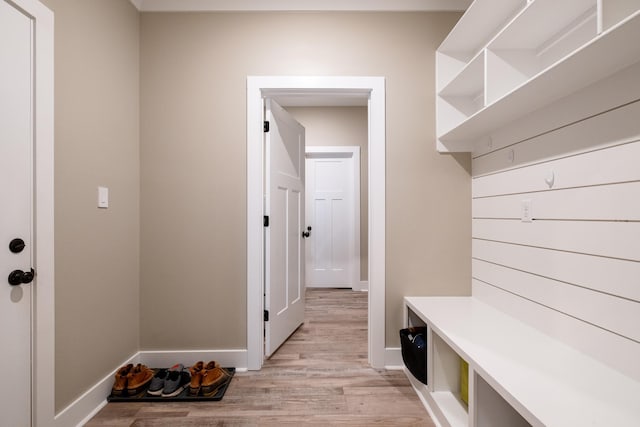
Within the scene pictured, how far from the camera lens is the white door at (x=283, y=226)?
2299 mm

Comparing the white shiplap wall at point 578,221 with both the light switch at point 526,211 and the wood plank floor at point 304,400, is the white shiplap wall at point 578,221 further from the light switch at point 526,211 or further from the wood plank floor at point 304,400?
the wood plank floor at point 304,400

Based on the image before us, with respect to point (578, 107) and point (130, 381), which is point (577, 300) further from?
point (130, 381)

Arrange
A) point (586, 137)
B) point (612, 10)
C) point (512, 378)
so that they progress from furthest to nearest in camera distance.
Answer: point (586, 137) < point (512, 378) < point (612, 10)

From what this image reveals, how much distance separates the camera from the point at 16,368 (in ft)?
4.27

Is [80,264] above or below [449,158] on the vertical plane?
below

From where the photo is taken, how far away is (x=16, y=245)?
1.29 m

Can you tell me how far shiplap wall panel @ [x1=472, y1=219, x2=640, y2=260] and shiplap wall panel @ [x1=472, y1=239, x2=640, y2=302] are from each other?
0.03 meters

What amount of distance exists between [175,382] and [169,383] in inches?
1.3

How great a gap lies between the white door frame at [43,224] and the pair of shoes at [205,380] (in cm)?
65

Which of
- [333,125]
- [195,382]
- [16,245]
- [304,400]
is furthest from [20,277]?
[333,125]

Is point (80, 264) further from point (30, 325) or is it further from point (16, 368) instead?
point (16, 368)

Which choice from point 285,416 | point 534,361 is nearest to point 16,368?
point 285,416

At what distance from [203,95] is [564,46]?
2083 mm

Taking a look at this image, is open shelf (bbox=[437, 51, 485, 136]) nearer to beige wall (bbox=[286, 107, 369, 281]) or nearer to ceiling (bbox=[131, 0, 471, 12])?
ceiling (bbox=[131, 0, 471, 12])
